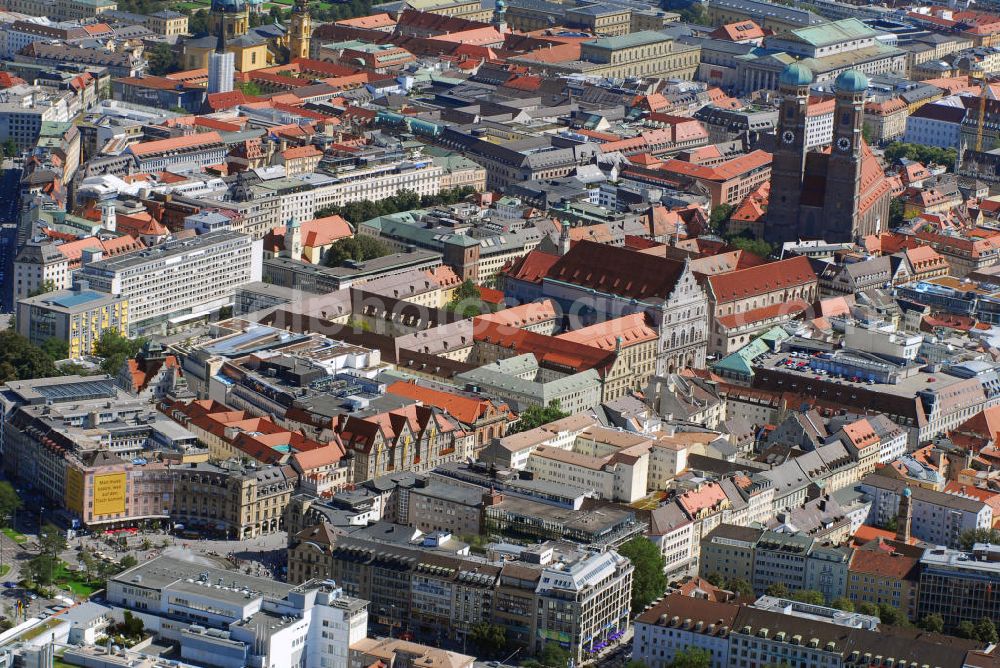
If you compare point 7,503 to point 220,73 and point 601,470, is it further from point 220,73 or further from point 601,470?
point 220,73

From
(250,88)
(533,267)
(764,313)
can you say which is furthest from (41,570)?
(250,88)

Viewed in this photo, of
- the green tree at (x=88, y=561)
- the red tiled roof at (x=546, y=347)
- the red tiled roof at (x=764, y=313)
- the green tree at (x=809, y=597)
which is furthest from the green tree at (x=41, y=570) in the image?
the red tiled roof at (x=764, y=313)

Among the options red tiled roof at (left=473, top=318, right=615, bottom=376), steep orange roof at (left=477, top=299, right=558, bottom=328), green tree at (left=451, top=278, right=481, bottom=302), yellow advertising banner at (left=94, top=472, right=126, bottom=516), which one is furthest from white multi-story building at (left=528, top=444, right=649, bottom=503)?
green tree at (left=451, top=278, right=481, bottom=302)

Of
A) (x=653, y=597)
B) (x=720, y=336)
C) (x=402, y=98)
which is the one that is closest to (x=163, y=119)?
(x=402, y=98)

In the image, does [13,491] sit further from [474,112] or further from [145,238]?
[474,112]

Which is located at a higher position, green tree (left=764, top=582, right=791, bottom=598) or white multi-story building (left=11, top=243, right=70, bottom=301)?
white multi-story building (left=11, top=243, right=70, bottom=301)

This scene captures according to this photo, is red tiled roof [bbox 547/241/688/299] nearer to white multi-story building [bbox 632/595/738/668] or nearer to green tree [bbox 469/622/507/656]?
white multi-story building [bbox 632/595/738/668]

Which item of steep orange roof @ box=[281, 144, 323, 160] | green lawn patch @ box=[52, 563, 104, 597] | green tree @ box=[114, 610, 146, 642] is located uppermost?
steep orange roof @ box=[281, 144, 323, 160]
